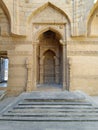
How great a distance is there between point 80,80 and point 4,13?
531 centimetres

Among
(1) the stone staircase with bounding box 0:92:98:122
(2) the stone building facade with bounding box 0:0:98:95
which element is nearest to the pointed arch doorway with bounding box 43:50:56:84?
(2) the stone building facade with bounding box 0:0:98:95

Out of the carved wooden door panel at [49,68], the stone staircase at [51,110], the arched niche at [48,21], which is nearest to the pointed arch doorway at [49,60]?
the carved wooden door panel at [49,68]

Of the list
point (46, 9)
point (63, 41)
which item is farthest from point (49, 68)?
point (46, 9)

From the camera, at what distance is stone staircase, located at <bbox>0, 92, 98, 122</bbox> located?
5.18 metres

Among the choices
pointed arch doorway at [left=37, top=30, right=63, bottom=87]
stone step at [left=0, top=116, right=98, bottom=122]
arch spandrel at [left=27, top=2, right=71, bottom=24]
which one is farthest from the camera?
pointed arch doorway at [left=37, top=30, right=63, bottom=87]

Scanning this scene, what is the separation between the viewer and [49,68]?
42.5 ft

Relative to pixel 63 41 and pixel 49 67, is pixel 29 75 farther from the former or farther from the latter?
pixel 49 67

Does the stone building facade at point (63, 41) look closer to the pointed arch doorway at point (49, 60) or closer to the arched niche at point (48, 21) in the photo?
the arched niche at point (48, 21)

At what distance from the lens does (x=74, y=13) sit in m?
9.27

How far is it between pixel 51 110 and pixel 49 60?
762cm

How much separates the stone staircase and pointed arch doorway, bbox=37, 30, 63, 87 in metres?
5.92

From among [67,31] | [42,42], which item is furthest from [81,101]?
[42,42]

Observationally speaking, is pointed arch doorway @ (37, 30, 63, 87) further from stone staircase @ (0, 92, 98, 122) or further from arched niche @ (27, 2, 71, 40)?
stone staircase @ (0, 92, 98, 122)

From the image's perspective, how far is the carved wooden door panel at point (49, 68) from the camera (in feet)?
42.2
